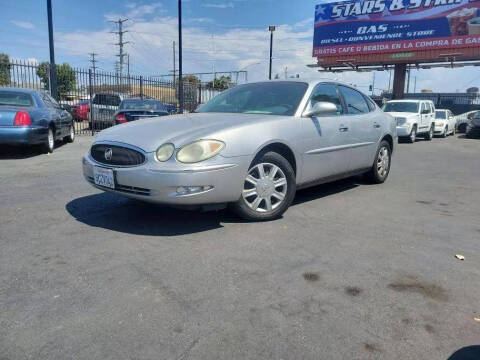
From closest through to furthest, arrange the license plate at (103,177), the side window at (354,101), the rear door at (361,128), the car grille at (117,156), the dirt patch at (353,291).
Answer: the dirt patch at (353,291), the car grille at (117,156), the license plate at (103,177), the rear door at (361,128), the side window at (354,101)

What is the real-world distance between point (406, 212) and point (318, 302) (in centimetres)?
272

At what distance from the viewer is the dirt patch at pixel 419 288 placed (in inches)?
108

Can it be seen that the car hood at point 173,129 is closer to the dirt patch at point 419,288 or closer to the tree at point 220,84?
the dirt patch at point 419,288

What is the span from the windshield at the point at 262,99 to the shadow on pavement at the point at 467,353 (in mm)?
2928

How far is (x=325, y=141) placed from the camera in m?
4.87

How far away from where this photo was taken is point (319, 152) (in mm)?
4785

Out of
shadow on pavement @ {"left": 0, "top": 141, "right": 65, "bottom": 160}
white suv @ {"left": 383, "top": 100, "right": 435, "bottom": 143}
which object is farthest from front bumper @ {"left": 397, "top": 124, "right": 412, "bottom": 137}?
shadow on pavement @ {"left": 0, "top": 141, "right": 65, "bottom": 160}

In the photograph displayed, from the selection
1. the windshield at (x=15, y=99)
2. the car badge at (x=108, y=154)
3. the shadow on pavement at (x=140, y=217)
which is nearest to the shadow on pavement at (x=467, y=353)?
the shadow on pavement at (x=140, y=217)

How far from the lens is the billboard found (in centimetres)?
2967

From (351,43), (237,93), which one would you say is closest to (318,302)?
(237,93)

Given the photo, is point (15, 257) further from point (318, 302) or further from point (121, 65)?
point (121, 65)

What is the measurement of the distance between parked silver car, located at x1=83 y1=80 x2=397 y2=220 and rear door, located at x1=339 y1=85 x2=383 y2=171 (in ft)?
0.09

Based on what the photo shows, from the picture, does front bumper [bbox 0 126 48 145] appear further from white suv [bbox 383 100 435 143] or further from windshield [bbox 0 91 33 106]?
white suv [bbox 383 100 435 143]

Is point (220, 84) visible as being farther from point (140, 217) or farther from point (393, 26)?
point (140, 217)
